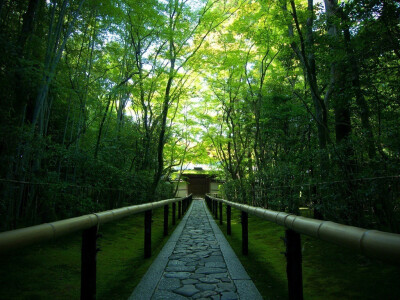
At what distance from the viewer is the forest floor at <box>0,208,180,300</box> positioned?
2395 millimetres

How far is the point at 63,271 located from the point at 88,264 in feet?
4.97

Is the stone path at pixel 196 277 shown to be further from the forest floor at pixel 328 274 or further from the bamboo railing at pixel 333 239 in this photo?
the bamboo railing at pixel 333 239

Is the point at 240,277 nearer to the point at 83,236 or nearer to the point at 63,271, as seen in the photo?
the point at 83,236

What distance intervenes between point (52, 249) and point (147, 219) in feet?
4.91

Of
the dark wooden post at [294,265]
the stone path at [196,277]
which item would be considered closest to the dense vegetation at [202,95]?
the dark wooden post at [294,265]

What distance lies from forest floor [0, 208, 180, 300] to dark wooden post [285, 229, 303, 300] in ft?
4.94

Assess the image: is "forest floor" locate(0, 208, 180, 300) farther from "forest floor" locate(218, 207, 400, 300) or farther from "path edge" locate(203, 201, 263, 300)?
"forest floor" locate(218, 207, 400, 300)

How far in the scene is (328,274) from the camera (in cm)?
292

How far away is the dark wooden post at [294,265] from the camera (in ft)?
6.03

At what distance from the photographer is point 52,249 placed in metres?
3.84

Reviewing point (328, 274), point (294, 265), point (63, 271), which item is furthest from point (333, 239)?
→ point (63, 271)

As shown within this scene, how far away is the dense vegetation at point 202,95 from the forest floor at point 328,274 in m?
0.56

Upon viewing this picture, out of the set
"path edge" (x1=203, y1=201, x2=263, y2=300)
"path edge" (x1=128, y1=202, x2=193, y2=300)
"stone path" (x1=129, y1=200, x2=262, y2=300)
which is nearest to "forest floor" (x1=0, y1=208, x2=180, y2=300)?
"path edge" (x1=128, y1=202, x2=193, y2=300)

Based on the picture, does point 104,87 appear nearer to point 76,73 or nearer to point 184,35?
point 76,73
